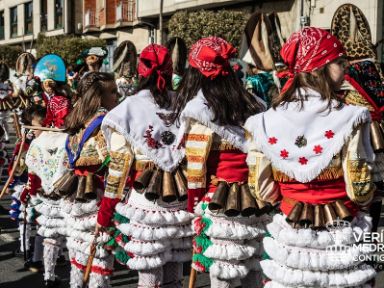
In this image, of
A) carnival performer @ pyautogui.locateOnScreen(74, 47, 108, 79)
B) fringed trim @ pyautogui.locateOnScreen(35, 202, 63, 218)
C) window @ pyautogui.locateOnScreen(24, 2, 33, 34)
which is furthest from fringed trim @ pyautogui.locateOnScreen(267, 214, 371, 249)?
window @ pyautogui.locateOnScreen(24, 2, 33, 34)

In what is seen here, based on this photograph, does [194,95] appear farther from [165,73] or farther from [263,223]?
[263,223]

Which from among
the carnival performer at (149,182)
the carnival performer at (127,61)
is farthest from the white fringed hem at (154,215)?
the carnival performer at (127,61)

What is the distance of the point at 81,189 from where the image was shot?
434cm

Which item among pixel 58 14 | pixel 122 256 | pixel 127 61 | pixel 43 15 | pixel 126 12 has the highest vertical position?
pixel 43 15

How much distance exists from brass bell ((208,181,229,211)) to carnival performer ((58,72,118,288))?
992 mm

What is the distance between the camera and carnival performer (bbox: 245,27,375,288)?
9.23ft

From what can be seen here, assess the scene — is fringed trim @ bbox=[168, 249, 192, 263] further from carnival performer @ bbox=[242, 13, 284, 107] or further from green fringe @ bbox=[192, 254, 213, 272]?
carnival performer @ bbox=[242, 13, 284, 107]

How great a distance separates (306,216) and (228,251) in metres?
0.82

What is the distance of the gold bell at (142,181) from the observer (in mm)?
3811

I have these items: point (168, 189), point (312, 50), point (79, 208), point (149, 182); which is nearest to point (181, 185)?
point (168, 189)

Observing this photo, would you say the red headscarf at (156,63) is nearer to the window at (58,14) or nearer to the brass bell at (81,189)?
the brass bell at (81,189)

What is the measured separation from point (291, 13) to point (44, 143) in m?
17.0

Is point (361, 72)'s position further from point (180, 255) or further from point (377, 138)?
point (180, 255)

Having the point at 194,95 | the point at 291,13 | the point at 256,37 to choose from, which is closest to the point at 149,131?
the point at 194,95
